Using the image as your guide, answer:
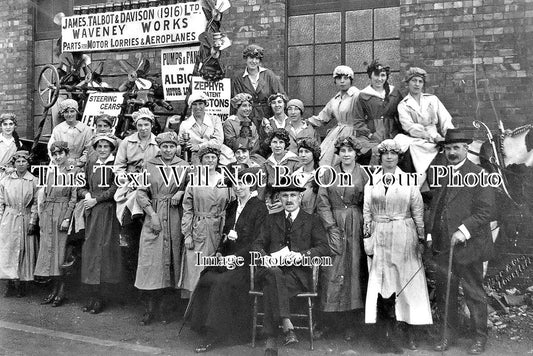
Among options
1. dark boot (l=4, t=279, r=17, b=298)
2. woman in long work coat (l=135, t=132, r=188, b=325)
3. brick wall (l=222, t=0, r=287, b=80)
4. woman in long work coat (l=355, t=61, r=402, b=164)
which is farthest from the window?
dark boot (l=4, t=279, r=17, b=298)

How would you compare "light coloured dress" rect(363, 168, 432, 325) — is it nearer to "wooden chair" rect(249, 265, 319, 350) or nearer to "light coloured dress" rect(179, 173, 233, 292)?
"wooden chair" rect(249, 265, 319, 350)

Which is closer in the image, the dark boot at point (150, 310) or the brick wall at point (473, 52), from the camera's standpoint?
the dark boot at point (150, 310)

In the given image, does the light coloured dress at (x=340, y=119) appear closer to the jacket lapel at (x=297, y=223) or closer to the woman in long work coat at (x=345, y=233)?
the woman in long work coat at (x=345, y=233)

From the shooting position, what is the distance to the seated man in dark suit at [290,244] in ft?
18.2

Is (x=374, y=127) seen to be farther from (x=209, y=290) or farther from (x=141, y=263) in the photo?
(x=141, y=263)

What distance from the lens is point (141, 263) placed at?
259 inches

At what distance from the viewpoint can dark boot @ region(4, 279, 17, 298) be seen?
7953 mm

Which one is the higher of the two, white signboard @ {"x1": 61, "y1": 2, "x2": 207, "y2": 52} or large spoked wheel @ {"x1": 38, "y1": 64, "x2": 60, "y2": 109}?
white signboard @ {"x1": 61, "y1": 2, "x2": 207, "y2": 52}

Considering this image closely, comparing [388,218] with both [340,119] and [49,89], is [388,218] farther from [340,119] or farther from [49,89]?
[49,89]

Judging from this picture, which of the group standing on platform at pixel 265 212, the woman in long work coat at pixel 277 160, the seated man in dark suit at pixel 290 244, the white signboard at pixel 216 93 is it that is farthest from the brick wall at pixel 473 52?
the seated man in dark suit at pixel 290 244

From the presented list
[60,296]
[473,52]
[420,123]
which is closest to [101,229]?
[60,296]

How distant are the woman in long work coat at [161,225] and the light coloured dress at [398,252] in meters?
2.01

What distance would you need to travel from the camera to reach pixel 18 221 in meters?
7.71

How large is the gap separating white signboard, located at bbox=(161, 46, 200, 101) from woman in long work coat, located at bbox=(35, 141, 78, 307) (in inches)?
57.8
